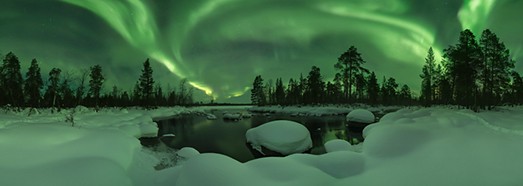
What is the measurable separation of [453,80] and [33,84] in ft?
254

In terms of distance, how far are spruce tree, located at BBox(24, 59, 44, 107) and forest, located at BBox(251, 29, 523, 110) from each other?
56.8 meters

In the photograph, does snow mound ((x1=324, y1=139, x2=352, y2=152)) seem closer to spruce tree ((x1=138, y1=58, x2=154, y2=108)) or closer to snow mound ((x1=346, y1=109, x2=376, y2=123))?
snow mound ((x1=346, y1=109, x2=376, y2=123))

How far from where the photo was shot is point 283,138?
42.3ft

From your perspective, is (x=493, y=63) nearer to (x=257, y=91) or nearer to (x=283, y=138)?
(x=283, y=138)

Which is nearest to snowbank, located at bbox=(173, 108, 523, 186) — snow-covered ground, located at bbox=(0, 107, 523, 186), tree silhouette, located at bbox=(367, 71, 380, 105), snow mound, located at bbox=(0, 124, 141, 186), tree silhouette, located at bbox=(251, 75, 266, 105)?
snow-covered ground, located at bbox=(0, 107, 523, 186)

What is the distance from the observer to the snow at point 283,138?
12710 millimetres

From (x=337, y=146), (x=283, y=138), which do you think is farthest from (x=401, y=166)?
(x=283, y=138)

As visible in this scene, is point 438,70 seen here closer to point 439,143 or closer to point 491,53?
point 491,53

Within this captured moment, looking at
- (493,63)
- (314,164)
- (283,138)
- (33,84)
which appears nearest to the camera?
(314,164)

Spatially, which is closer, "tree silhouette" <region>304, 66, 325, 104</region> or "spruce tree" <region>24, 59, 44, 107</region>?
"spruce tree" <region>24, 59, 44, 107</region>

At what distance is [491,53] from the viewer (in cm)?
3219

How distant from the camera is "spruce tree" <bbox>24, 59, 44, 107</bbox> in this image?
53344mm

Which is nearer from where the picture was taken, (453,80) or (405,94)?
(453,80)

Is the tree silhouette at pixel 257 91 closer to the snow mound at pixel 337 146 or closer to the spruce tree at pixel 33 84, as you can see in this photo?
the spruce tree at pixel 33 84
